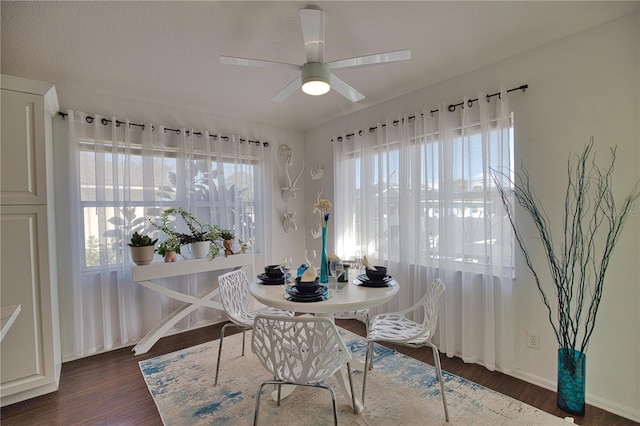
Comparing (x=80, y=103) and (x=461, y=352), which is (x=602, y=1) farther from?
(x=80, y=103)

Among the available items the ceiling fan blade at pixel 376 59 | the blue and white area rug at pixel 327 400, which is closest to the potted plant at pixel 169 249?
the blue and white area rug at pixel 327 400

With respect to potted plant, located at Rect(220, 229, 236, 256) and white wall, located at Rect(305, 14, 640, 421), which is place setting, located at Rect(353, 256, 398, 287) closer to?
white wall, located at Rect(305, 14, 640, 421)

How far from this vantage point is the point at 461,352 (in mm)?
2543

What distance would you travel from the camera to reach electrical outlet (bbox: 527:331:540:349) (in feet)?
7.07

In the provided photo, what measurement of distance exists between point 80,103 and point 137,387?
245 centimetres

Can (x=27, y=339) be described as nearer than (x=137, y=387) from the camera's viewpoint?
Yes

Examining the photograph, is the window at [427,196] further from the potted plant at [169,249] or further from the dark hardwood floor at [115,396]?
the potted plant at [169,249]

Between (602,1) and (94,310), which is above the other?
(602,1)

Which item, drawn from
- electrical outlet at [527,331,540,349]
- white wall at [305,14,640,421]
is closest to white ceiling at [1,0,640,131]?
white wall at [305,14,640,421]

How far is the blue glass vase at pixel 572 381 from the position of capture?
1829 mm

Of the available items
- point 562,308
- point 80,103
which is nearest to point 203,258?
point 80,103

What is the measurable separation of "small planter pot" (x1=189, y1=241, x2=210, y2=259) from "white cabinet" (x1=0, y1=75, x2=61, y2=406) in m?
1.07

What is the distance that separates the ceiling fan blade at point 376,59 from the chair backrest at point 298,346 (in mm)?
1437

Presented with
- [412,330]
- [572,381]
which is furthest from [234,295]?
[572,381]
